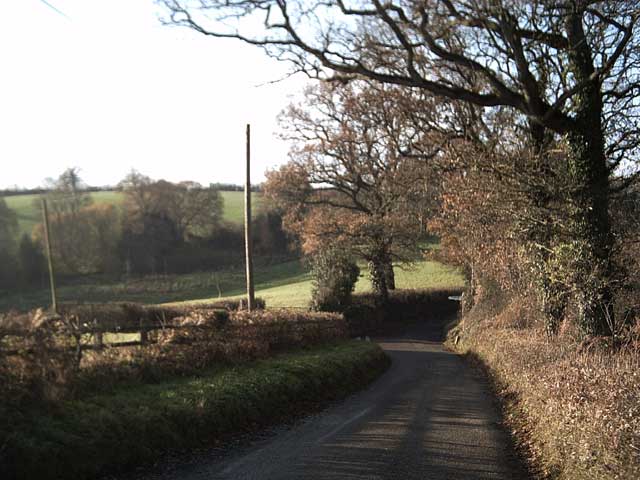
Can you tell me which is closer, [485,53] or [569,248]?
[569,248]

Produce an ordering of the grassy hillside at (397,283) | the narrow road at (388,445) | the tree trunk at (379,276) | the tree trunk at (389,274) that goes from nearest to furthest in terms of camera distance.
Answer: the narrow road at (388,445), the tree trunk at (379,276), the tree trunk at (389,274), the grassy hillside at (397,283)

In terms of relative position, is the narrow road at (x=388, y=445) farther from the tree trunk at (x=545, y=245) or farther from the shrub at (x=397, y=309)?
the shrub at (x=397, y=309)

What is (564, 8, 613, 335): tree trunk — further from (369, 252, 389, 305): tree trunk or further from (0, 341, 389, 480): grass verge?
(369, 252, 389, 305): tree trunk

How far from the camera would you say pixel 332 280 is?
37.9 m

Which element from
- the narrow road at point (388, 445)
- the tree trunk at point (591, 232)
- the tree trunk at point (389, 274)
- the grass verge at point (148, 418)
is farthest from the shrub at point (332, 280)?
the tree trunk at point (591, 232)

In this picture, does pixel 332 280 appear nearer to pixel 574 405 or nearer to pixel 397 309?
pixel 397 309

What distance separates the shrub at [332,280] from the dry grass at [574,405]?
863 inches

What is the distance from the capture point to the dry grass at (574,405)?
6.31m

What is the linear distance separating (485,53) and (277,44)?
21.0ft

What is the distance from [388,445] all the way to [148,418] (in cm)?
368

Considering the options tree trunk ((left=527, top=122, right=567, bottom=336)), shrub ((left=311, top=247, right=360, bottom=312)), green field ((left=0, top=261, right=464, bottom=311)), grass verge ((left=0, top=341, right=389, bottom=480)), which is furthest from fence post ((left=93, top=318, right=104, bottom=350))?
shrub ((left=311, top=247, right=360, bottom=312))

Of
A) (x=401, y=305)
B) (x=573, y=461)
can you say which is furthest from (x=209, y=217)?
(x=573, y=461)

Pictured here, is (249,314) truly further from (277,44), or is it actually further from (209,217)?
(209,217)

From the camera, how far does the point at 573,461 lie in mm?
7062
